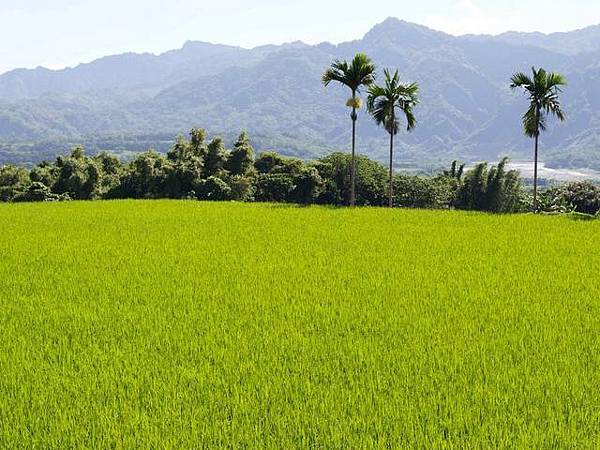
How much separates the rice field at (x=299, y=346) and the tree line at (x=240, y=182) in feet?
123

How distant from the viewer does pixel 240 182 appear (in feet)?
182

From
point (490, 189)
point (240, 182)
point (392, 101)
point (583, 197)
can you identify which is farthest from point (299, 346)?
point (583, 197)

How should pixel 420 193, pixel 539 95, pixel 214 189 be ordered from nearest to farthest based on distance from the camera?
pixel 539 95 < pixel 214 189 < pixel 420 193

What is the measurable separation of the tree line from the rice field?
123 feet

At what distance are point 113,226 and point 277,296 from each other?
13150mm

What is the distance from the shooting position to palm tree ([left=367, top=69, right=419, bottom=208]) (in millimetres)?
32594

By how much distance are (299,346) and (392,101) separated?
87.2 feet

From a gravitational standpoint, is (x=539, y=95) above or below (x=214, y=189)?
above

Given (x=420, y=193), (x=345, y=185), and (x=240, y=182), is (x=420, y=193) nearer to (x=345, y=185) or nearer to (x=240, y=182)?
(x=345, y=185)

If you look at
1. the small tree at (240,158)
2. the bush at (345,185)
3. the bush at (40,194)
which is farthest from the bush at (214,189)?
the bush at (345,185)

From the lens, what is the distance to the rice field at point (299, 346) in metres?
6.07

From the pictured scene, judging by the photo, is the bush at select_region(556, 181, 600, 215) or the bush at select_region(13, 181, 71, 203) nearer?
the bush at select_region(13, 181, 71, 203)

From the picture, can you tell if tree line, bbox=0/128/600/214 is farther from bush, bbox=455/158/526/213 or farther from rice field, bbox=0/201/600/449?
rice field, bbox=0/201/600/449

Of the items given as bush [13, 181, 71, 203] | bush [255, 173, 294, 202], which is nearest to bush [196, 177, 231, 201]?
bush [255, 173, 294, 202]
